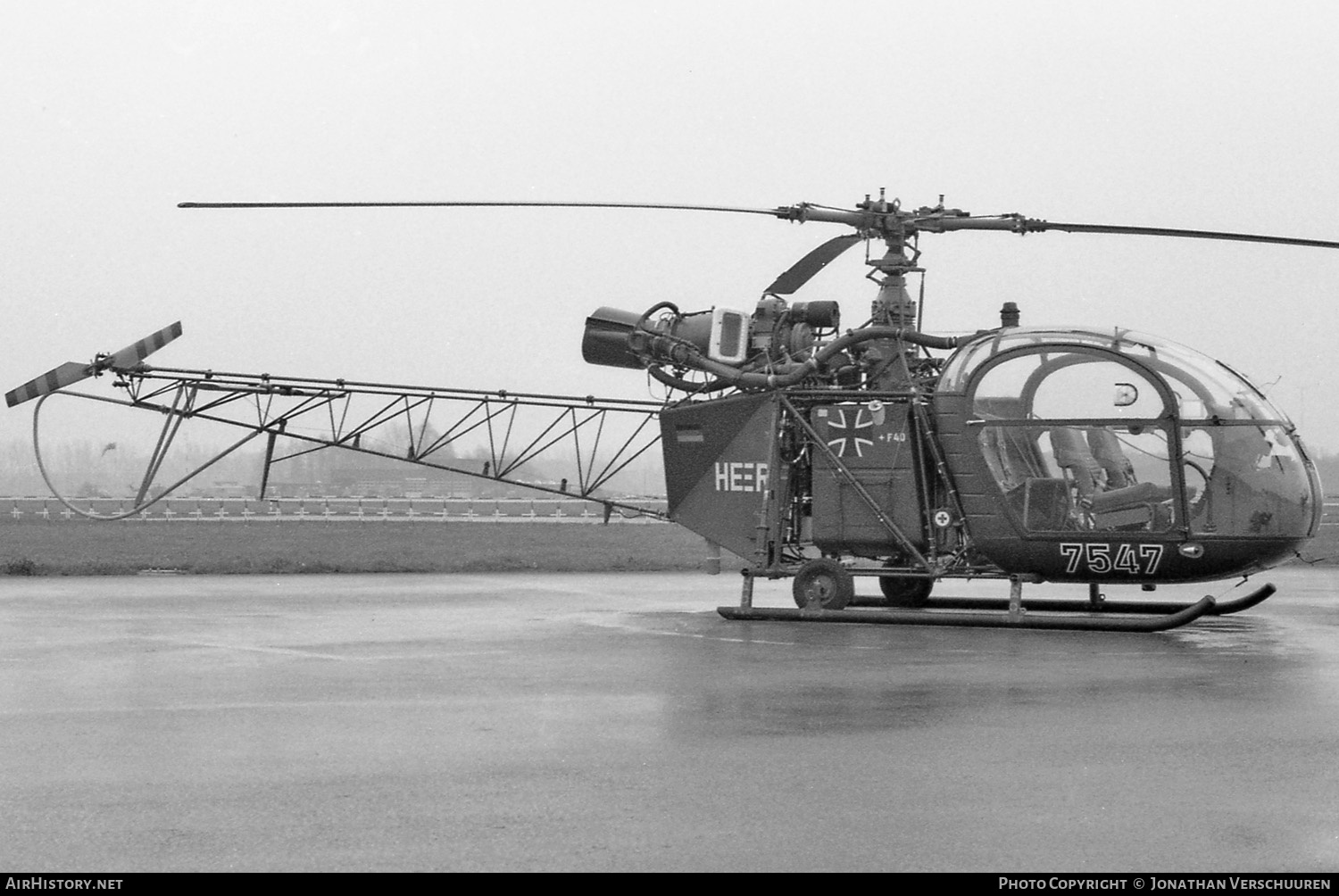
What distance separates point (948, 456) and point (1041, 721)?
6.35 meters

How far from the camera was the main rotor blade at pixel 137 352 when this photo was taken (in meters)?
17.6

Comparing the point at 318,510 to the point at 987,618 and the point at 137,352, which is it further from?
the point at 987,618

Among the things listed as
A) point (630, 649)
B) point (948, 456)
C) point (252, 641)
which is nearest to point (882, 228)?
point (948, 456)

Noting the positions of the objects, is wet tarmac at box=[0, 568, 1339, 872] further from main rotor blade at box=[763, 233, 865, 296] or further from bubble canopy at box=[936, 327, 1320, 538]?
main rotor blade at box=[763, 233, 865, 296]

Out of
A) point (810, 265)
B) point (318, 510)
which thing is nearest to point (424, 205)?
point (810, 265)

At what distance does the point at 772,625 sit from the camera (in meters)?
14.6

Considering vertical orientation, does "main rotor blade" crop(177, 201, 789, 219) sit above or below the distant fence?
above

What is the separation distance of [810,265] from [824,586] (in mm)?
3152

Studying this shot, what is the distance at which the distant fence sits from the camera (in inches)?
1961

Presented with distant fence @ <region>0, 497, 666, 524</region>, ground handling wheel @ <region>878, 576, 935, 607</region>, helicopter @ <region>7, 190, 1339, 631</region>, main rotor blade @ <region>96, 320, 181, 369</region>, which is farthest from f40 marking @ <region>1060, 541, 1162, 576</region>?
distant fence @ <region>0, 497, 666, 524</region>

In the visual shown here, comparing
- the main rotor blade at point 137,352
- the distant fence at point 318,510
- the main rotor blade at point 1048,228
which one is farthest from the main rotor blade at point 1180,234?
the distant fence at point 318,510

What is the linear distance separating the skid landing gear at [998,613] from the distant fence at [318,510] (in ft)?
100

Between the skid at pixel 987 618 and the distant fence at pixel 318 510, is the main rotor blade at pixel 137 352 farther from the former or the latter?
the distant fence at pixel 318 510
